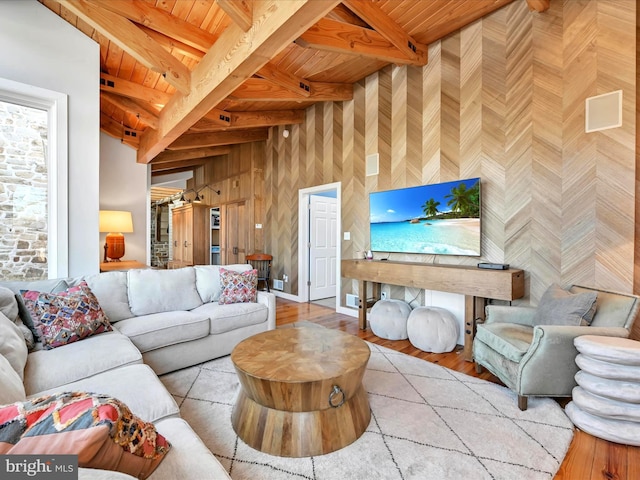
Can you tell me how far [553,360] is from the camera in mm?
1978

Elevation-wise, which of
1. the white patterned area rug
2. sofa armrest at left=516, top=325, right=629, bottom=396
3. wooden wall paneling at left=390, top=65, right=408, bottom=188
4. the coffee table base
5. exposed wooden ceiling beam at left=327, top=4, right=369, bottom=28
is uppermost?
exposed wooden ceiling beam at left=327, top=4, right=369, bottom=28

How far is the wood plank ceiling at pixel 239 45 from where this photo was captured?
7.41ft

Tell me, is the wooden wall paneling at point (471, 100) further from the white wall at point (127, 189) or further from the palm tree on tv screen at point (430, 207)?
the white wall at point (127, 189)

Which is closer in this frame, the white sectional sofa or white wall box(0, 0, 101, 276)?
the white sectional sofa

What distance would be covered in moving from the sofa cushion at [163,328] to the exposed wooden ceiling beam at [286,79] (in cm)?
278

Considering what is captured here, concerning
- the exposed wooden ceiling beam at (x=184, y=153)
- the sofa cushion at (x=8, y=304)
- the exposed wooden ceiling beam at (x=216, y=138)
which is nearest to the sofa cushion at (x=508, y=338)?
the sofa cushion at (x=8, y=304)

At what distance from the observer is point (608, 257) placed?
8.26 ft

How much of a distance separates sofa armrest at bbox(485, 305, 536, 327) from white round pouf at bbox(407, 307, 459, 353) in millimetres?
549

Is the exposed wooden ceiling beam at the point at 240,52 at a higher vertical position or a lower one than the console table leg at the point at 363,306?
higher

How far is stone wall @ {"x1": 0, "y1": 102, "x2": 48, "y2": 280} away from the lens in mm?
2895

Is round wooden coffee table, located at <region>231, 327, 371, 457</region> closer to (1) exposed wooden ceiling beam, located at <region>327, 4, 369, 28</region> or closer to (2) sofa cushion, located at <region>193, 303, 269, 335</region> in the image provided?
(2) sofa cushion, located at <region>193, 303, 269, 335</region>

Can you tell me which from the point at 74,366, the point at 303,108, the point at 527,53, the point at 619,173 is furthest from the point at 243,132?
the point at 619,173

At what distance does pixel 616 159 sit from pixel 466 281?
5.06 ft

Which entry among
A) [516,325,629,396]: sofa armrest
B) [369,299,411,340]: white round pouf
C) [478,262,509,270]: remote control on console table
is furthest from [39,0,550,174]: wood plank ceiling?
[369,299,411,340]: white round pouf
